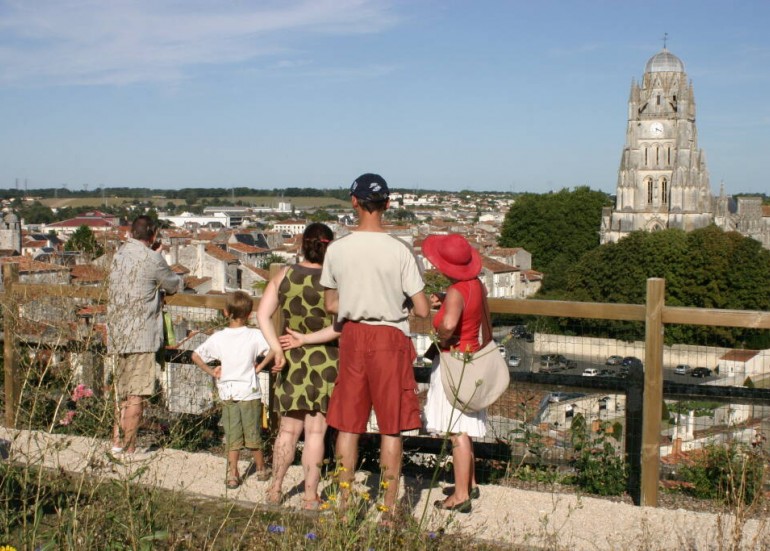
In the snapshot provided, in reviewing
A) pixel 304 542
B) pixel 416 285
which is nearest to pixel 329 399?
pixel 416 285

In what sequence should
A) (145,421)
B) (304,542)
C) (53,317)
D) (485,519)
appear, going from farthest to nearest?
(145,421)
(53,317)
(485,519)
(304,542)

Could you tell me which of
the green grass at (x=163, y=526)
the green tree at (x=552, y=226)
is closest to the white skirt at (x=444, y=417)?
the green grass at (x=163, y=526)

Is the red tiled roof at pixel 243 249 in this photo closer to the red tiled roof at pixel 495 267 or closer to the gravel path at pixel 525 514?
the red tiled roof at pixel 495 267

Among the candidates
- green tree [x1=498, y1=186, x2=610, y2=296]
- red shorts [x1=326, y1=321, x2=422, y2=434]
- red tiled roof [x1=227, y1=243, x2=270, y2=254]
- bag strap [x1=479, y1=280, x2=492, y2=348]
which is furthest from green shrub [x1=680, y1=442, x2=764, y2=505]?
red tiled roof [x1=227, y1=243, x2=270, y2=254]

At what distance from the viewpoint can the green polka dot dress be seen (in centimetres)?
502

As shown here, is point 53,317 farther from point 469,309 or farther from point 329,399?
point 469,309

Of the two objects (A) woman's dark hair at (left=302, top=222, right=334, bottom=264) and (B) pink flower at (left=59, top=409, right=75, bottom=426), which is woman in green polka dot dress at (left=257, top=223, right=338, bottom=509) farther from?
(B) pink flower at (left=59, top=409, right=75, bottom=426)

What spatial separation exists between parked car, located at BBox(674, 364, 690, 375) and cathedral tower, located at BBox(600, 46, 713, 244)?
81645mm

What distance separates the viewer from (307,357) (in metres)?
5.03

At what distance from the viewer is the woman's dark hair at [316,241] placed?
4992mm

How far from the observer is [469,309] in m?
4.75

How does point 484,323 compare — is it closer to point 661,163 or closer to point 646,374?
point 646,374

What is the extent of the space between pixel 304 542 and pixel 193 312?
3.74 meters

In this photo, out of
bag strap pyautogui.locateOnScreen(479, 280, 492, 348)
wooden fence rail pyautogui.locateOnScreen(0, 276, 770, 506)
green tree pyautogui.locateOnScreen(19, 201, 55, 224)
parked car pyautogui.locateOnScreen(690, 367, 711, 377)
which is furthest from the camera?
green tree pyautogui.locateOnScreen(19, 201, 55, 224)
